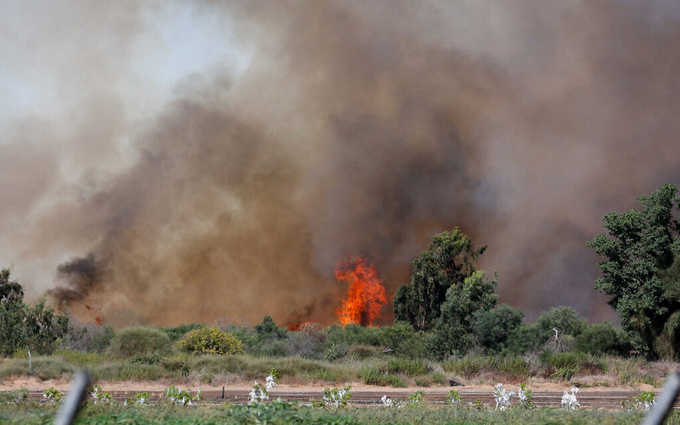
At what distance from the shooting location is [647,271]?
32156mm

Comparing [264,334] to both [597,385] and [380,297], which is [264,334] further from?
[597,385]

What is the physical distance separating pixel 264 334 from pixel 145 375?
21024 millimetres

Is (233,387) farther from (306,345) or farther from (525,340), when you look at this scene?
(525,340)

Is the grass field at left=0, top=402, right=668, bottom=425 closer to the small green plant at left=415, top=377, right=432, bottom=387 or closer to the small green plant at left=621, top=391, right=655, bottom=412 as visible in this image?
the small green plant at left=621, top=391, right=655, bottom=412

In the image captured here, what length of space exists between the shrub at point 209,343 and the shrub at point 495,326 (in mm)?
17213

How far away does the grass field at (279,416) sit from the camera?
8.33m

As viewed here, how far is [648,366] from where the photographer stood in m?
28.2

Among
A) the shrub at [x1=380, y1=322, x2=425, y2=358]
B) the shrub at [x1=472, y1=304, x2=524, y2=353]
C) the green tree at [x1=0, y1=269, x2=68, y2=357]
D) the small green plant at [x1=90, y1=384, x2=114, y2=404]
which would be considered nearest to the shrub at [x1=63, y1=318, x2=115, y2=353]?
the green tree at [x1=0, y1=269, x2=68, y2=357]

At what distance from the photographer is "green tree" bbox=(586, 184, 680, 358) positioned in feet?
105

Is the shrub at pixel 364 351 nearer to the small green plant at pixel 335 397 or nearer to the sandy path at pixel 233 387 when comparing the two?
the sandy path at pixel 233 387

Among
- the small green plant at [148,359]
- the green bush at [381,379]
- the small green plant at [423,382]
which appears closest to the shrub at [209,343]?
the small green plant at [148,359]

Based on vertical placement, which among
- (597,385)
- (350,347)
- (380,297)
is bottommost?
(597,385)

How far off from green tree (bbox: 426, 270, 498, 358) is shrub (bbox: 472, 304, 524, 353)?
70 centimetres

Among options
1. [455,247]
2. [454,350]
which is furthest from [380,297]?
[454,350]
